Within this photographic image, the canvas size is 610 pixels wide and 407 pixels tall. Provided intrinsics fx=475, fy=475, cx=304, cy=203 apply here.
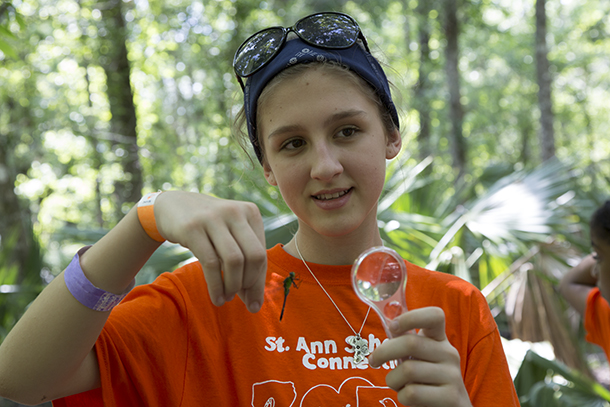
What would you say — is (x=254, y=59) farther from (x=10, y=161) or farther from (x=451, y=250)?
(x=10, y=161)

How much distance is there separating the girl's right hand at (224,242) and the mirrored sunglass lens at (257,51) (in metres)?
0.69

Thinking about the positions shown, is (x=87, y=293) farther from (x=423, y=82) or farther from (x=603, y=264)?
(x=423, y=82)

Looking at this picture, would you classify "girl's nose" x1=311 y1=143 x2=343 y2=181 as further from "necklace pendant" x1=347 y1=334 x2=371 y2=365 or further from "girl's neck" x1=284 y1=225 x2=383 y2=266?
"necklace pendant" x1=347 y1=334 x2=371 y2=365

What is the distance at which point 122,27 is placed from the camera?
8.12 m

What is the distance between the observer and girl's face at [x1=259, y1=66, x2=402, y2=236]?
4.30 feet

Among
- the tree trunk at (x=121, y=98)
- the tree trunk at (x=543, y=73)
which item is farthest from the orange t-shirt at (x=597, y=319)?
the tree trunk at (x=543, y=73)

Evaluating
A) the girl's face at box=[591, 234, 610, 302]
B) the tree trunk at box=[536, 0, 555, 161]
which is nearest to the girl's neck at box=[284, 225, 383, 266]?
the girl's face at box=[591, 234, 610, 302]

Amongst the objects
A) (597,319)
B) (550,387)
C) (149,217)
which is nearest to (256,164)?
(149,217)

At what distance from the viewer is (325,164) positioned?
1264 millimetres

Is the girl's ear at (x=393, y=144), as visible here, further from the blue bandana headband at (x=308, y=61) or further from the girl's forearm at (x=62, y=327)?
the girl's forearm at (x=62, y=327)

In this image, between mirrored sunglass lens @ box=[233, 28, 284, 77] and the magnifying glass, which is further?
mirrored sunglass lens @ box=[233, 28, 284, 77]

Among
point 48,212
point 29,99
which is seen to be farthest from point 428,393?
point 48,212

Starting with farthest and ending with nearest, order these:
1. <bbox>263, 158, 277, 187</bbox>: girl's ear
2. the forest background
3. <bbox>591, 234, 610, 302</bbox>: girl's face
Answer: the forest background → <bbox>591, 234, 610, 302</bbox>: girl's face → <bbox>263, 158, 277, 187</bbox>: girl's ear

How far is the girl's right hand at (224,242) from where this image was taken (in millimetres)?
844
